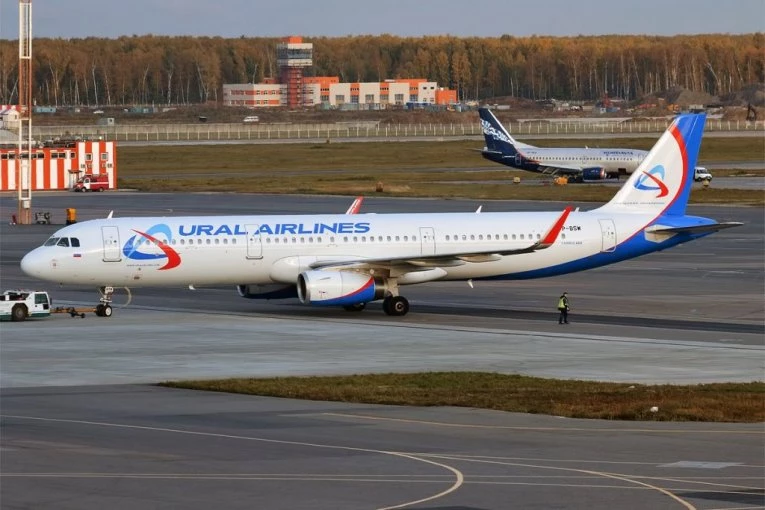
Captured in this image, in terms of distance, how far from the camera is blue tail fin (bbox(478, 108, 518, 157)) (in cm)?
14025

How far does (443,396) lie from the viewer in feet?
112

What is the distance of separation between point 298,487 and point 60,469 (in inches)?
175

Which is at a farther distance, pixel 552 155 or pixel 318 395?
pixel 552 155

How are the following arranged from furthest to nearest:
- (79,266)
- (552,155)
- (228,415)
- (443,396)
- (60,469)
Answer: (552,155)
(79,266)
(443,396)
(228,415)
(60,469)

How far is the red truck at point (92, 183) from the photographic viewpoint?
13000 centimetres

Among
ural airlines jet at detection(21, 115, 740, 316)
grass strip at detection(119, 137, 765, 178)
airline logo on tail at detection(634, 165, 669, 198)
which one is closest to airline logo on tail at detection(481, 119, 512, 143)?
grass strip at detection(119, 137, 765, 178)

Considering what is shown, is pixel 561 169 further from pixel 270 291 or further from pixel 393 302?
pixel 393 302

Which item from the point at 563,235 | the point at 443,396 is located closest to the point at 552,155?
the point at 563,235

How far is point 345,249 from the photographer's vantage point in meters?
54.2

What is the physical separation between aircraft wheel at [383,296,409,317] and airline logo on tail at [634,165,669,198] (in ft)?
38.2

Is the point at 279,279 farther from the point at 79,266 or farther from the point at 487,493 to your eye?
the point at 487,493

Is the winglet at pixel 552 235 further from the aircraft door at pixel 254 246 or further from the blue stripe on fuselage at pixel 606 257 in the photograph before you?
the aircraft door at pixel 254 246

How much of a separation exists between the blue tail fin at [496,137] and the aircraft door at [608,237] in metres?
83.5

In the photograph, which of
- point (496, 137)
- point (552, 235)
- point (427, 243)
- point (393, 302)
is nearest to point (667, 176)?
point (552, 235)
